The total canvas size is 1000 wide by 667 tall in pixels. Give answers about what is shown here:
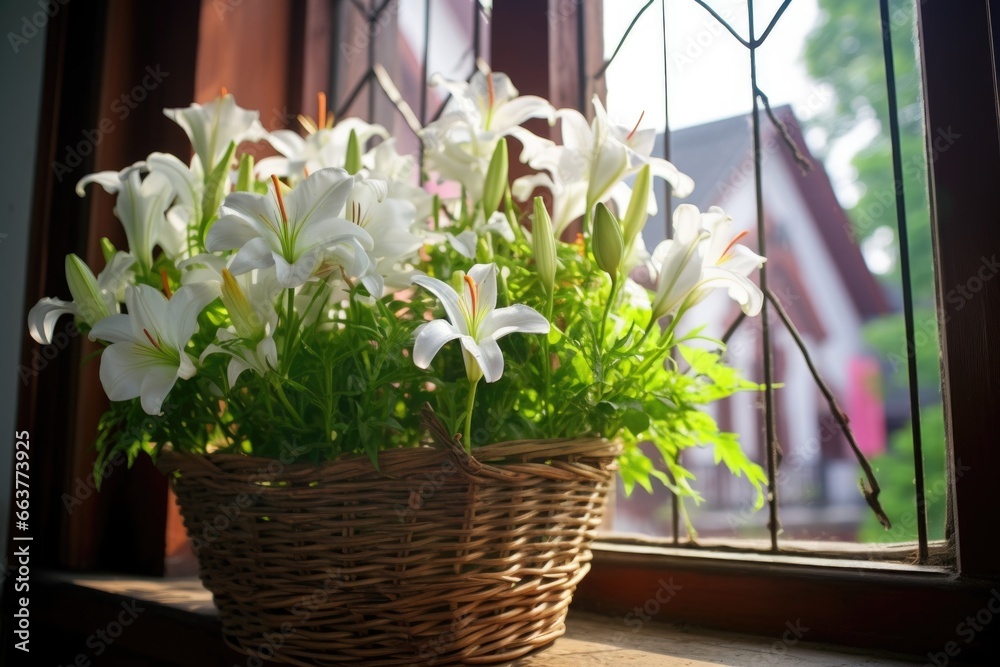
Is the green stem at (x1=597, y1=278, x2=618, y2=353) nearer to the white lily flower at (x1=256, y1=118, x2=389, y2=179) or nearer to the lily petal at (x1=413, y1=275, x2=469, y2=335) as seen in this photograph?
the lily petal at (x1=413, y1=275, x2=469, y2=335)

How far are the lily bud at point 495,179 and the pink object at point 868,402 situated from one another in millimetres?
6424

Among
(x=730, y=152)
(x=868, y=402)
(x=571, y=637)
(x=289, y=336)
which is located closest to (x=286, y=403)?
(x=289, y=336)

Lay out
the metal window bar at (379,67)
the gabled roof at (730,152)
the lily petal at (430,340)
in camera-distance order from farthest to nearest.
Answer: the metal window bar at (379,67) < the gabled roof at (730,152) < the lily petal at (430,340)

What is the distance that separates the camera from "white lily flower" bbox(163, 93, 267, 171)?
0.75m

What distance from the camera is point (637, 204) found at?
64 cm

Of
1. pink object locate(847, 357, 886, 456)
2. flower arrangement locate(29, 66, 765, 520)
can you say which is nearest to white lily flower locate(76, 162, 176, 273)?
flower arrangement locate(29, 66, 765, 520)

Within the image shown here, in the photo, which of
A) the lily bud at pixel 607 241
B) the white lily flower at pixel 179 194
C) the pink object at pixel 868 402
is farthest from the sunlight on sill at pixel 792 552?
the pink object at pixel 868 402

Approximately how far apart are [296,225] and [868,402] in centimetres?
711

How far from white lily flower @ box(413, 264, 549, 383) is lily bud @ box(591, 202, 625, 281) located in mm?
110

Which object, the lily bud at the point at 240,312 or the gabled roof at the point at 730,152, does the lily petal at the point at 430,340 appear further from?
the gabled roof at the point at 730,152

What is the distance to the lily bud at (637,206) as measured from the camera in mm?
638

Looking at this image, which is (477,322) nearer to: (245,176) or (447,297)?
(447,297)

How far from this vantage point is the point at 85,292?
0.65 metres

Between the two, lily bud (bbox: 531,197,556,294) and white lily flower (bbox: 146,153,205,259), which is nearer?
lily bud (bbox: 531,197,556,294)
